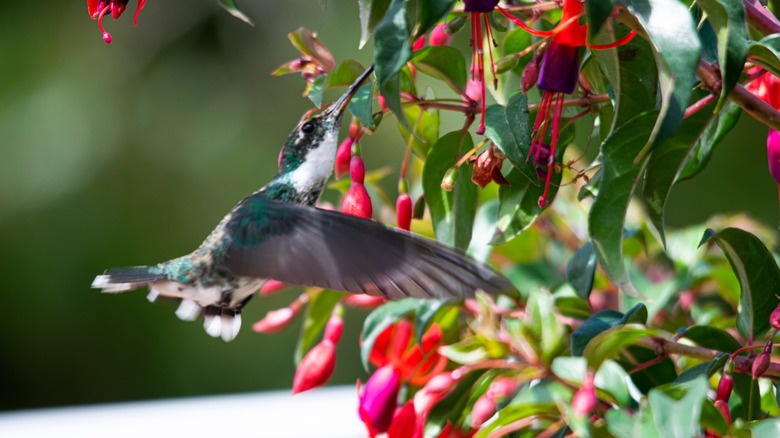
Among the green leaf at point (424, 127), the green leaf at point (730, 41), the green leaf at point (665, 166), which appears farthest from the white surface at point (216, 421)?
the green leaf at point (730, 41)

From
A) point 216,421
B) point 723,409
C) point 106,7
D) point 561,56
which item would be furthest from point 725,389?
point 216,421

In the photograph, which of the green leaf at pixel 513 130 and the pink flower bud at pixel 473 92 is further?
the pink flower bud at pixel 473 92

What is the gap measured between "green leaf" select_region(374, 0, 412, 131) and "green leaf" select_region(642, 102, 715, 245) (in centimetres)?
19

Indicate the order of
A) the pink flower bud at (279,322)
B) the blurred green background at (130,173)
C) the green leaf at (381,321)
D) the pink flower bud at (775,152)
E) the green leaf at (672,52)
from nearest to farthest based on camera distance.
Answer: the green leaf at (672,52) → the pink flower bud at (775,152) → the green leaf at (381,321) → the pink flower bud at (279,322) → the blurred green background at (130,173)

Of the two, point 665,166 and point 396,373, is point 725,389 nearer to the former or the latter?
point 665,166

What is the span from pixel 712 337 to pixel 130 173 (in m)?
2.60

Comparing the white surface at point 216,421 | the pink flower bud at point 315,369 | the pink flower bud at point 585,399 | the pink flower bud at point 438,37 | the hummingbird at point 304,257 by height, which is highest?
the pink flower bud at point 438,37

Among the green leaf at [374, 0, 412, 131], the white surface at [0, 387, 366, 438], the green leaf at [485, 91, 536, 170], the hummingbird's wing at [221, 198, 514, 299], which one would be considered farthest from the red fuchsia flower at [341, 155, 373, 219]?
the white surface at [0, 387, 366, 438]

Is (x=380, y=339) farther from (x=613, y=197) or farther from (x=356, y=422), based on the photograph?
(x=356, y=422)

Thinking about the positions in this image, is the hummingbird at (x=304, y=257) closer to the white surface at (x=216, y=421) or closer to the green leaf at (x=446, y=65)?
the green leaf at (x=446, y=65)

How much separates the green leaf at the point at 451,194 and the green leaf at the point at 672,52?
27 cm

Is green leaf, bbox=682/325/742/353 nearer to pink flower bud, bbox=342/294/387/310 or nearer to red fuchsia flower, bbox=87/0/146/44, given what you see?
pink flower bud, bbox=342/294/387/310

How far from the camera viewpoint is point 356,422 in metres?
1.62

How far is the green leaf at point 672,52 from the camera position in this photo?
1.69 feet
